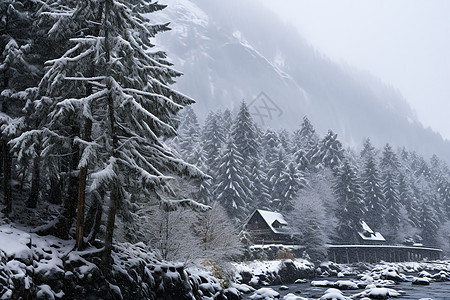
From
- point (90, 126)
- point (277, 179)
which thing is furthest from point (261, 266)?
point (90, 126)

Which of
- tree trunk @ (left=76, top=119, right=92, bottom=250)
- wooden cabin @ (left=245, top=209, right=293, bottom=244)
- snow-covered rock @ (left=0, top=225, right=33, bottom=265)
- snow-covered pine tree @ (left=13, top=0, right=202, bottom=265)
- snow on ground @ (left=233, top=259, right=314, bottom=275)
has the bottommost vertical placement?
snow on ground @ (left=233, top=259, right=314, bottom=275)

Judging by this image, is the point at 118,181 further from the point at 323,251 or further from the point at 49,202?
the point at 323,251

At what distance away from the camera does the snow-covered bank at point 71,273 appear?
11289 millimetres

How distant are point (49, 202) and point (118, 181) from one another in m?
7.49

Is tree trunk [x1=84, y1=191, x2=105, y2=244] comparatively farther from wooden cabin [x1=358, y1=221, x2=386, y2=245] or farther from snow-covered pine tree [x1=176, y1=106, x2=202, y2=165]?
wooden cabin [x1=358, y1=221, x2=386, y2=245]

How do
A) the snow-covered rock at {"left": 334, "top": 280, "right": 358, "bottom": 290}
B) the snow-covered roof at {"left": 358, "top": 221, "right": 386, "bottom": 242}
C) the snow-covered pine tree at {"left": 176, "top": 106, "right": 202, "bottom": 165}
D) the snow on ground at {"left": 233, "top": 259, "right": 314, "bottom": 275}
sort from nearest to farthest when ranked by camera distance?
the snow-covered rock at {"left": 334, "top": 280, "right": 358, "bottom": 290} → the snow on ground at {"left": 233, "top": 259, "right": 314, "bottom": 275} → the snow-covered pine tree at {"left": 176, "top": 106, "right": 202, "bottom": 165} → the snow-covered roof at {"left": 358, "top": 221, "right": 386, "bottom": 242}

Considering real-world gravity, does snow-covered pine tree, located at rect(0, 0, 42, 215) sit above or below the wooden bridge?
above

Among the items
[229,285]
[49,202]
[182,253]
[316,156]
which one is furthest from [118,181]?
[316,156]

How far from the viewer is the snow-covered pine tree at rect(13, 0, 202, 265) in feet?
42.1

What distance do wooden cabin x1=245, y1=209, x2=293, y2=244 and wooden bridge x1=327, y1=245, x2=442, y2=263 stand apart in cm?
635

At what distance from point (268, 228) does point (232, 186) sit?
7.41 m

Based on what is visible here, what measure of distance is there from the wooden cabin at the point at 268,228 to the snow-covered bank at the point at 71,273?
3305cm

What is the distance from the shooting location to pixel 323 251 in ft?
164

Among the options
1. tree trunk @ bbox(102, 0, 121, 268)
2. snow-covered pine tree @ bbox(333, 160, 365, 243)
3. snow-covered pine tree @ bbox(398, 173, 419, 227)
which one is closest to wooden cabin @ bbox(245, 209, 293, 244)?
snow-covered pine tree @ bbox(333, 160, 365, 243)
